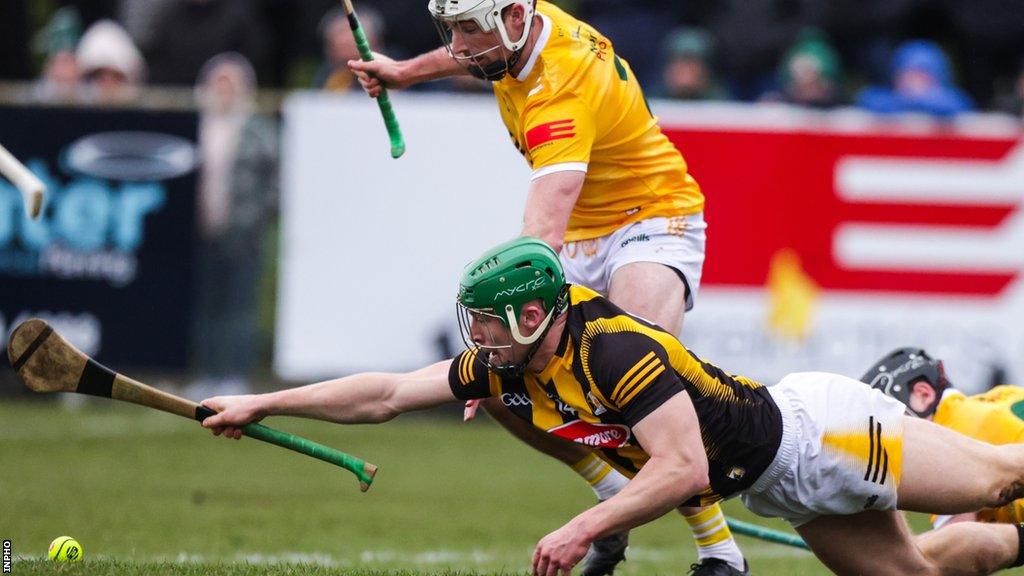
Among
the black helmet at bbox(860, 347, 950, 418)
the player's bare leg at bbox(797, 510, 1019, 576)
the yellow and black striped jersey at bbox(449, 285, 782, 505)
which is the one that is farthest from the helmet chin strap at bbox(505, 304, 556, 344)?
the black helmet at bbox(860, 347, 950, 418)

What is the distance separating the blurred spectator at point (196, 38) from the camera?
644 inches

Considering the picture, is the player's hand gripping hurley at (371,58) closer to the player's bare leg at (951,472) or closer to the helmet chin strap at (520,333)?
the helmet chin strap at (520,333)

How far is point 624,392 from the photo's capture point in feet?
20.2

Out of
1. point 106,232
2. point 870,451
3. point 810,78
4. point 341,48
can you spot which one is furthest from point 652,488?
point 341,48

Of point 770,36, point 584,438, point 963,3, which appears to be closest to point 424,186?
point 770,36

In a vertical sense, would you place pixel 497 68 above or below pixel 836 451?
above

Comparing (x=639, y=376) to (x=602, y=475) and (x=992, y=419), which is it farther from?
(x=992, y=419)

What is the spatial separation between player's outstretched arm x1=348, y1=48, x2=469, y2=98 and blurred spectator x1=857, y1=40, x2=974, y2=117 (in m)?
6.86

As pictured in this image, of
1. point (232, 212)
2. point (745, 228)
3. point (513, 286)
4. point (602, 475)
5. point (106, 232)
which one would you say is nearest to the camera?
point (513, 286)

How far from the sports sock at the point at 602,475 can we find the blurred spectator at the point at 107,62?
840cm

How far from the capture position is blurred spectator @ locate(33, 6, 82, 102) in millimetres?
14898

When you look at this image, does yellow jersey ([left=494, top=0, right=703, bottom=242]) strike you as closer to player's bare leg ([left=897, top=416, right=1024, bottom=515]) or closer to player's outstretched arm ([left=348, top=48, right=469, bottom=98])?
player's outstretched arm ([left=348, top=48, right=469, bottom=98])

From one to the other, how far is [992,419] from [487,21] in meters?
3.00

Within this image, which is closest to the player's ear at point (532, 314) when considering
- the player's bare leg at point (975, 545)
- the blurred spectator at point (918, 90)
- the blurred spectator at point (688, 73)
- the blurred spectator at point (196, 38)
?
the player's bare leg at point (975, 545)
